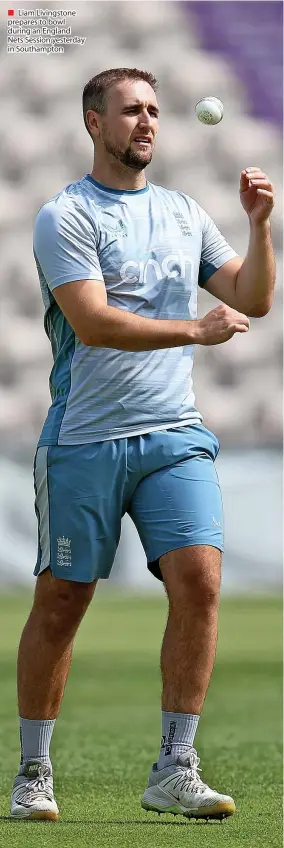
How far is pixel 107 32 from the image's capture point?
13.0m

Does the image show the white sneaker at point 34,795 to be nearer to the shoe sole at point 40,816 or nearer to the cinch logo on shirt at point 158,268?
the shoe sole at point 40,816

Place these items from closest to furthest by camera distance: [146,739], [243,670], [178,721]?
[178,721] → [146,739] → [243,670]

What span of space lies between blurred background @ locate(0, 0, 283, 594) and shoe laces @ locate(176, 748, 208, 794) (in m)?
9.37

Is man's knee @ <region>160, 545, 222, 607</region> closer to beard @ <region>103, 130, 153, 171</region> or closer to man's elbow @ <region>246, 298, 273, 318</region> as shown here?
man's elbow @ <region>246, 298, 273, 318</region>

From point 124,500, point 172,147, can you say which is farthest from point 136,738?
point 172,147

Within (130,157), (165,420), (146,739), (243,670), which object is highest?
(130,157)

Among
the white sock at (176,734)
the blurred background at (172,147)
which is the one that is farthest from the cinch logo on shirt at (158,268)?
the blurred background at (172,147)

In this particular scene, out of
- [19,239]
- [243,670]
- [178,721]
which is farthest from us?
[19,239]

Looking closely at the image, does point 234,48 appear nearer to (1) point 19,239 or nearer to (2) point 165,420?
(1) point 19,239

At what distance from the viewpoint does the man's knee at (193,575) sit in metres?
3.23

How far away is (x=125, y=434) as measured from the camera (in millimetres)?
3332

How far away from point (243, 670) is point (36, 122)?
286 inches

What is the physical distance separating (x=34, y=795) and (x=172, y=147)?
10.3 metres

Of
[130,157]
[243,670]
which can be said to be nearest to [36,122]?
[243,670]
